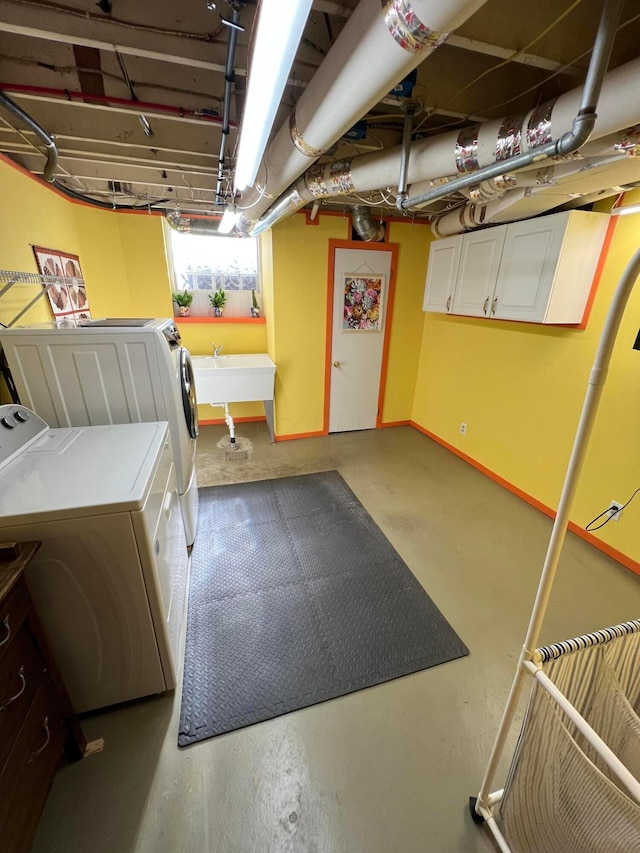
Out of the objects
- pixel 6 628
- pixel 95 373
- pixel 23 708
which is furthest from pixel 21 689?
pixel 95 373

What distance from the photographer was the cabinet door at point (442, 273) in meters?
3.17

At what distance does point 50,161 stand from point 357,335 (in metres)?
2.87

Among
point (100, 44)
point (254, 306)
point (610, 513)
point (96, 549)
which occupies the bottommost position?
point (610, 513)

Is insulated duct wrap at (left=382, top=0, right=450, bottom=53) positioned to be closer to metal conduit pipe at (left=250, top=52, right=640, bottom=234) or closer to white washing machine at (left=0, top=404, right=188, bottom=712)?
metal conduit pipe at (left=250, top=52, right=640, bottom=234)

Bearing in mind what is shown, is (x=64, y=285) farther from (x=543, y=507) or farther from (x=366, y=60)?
(x=543, y=507)

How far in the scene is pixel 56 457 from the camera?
1411 millimetres

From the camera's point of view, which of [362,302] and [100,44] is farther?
[362,302]

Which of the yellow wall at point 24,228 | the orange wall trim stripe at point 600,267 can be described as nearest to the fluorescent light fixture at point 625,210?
the orange wall trim stripe at point 600,267

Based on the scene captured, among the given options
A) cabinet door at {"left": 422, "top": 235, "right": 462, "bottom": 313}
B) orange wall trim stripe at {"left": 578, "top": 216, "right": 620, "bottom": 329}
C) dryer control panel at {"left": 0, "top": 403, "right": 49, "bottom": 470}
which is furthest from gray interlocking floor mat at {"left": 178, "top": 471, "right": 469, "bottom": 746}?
cabinet door at {"left": 422, "top": 235, "right": 462, "bottom": 313}

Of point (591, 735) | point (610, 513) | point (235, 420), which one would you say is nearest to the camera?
point (591, 735)

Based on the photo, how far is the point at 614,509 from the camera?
2.34 meters

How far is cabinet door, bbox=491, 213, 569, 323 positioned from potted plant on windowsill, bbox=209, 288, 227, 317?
9.58 ft

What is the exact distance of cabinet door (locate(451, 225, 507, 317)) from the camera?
2.70 m

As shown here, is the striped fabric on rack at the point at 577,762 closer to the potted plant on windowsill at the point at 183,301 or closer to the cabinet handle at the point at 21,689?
the cabinet handle at the point at 21,689
